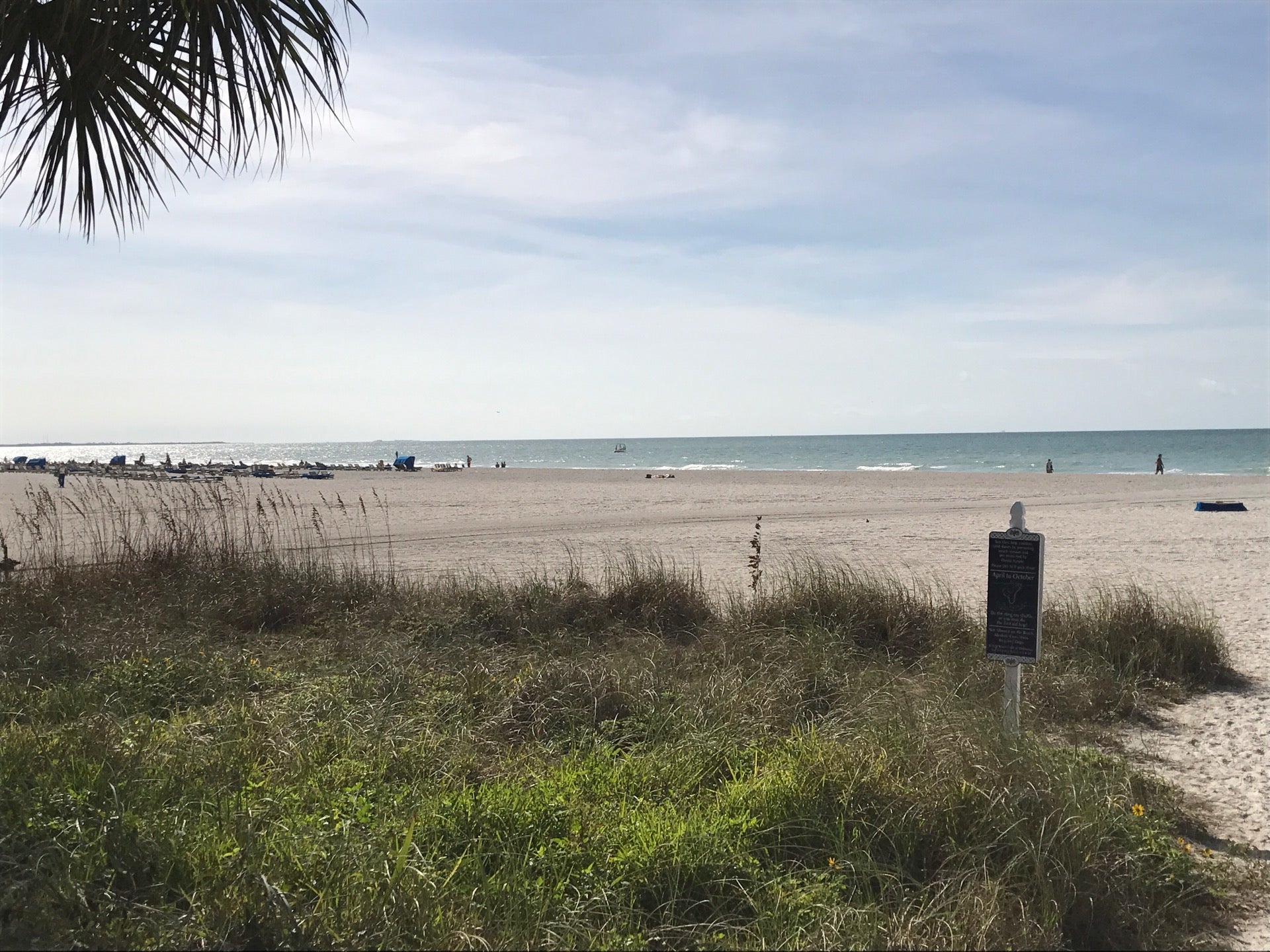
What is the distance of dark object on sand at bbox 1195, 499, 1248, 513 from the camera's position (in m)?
22.0

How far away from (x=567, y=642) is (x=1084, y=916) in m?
4.04

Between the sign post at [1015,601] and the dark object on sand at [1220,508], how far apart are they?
67.5 ft

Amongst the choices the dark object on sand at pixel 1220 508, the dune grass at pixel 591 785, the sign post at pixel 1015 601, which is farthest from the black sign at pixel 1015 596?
the dark object on sand at pixel 1220 508

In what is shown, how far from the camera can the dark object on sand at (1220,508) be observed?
22.0m

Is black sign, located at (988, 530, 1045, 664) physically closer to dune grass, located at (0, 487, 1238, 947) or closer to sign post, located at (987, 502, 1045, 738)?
sign post, located at (987, 502, 1045, 738)

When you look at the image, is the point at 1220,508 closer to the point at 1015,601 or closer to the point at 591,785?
the point at 1015,601

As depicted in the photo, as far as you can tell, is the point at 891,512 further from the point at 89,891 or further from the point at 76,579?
the point at 89,891

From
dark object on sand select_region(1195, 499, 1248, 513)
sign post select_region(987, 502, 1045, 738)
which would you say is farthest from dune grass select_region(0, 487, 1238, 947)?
dark object on sand select_region(1195, 499, 1248, 513)

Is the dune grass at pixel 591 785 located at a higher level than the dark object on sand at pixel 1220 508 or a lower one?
lower

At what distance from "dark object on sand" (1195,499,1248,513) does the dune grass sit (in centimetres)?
1796

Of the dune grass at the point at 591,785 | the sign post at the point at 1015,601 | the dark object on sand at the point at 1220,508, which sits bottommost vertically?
the dune grass at the point at 591,785

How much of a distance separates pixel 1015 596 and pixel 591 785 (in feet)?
7.38

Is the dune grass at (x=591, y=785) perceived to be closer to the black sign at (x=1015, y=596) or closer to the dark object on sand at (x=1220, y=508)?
the black sign at (x=1015, y=596)

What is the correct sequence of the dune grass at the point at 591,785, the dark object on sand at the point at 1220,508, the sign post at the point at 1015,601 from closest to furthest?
1. the dune grass at the point at 591,785
2. the sign post at the point at 1015,601
3. the dark object on sand at the point at 1220,508
